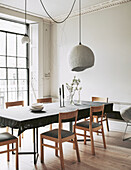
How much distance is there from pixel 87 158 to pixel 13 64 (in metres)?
3.76

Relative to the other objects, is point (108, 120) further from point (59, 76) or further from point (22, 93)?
point (22, 93)

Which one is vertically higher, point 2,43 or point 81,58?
point 2,43

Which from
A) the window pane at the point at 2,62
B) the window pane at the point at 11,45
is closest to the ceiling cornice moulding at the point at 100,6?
the window pane at the point at 11,45

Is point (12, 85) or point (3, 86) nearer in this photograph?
point (3, 86)

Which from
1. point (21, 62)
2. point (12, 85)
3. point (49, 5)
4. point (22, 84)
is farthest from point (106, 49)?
point (12, 85)

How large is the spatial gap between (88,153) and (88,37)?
3.29 m

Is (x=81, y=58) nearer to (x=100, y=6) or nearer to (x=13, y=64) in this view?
(x=100, y=6)

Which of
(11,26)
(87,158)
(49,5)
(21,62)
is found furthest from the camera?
(21,62)

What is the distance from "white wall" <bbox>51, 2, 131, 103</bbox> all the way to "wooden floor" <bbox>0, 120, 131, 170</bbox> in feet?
5.02

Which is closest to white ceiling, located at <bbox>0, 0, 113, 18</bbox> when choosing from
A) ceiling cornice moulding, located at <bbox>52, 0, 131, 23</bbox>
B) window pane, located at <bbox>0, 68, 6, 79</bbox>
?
ceiling cornice moulding, located at <bbox>52, 0, 131, 23</bbox>

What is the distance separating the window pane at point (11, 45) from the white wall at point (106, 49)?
142cm

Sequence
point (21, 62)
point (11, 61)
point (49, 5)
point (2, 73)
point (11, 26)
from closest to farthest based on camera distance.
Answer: point (49, 5) < point (2, 73) < point (11, 61) < point (11, 26) < point (21, 62)

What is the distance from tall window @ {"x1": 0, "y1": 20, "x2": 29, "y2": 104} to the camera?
19.4ft

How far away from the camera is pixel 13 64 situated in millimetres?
6137
